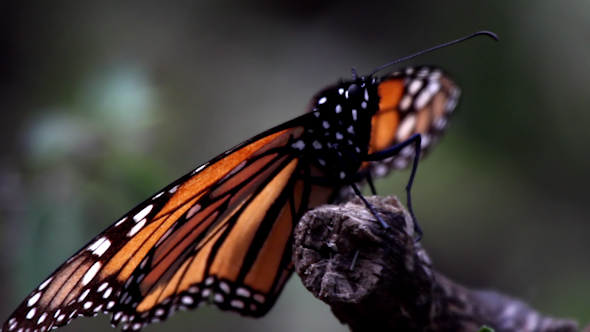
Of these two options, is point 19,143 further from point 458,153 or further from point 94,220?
point 458,153

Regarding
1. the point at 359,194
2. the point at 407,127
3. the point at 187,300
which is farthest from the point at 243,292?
the point at 407,127

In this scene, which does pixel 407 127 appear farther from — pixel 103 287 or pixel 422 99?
pixel 103 287

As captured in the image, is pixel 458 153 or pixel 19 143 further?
pixel 458 153

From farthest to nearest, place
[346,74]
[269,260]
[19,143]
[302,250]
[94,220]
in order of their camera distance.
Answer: [346,74], [19,143], [94,220], [269,260], [302,250]

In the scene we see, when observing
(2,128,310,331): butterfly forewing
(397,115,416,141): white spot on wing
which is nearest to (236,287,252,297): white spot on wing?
(2,128,310,331): butterfly forewing

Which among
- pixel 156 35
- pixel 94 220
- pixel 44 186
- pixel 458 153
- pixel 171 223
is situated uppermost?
pixel 156 35

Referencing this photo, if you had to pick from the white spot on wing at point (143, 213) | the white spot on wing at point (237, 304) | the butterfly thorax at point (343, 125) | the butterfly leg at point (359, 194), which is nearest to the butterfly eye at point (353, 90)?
the butterfly thorax at point (343, 125)

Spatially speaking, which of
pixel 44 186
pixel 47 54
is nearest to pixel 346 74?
pixel 47 54

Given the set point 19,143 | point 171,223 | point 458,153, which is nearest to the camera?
point 171,223
